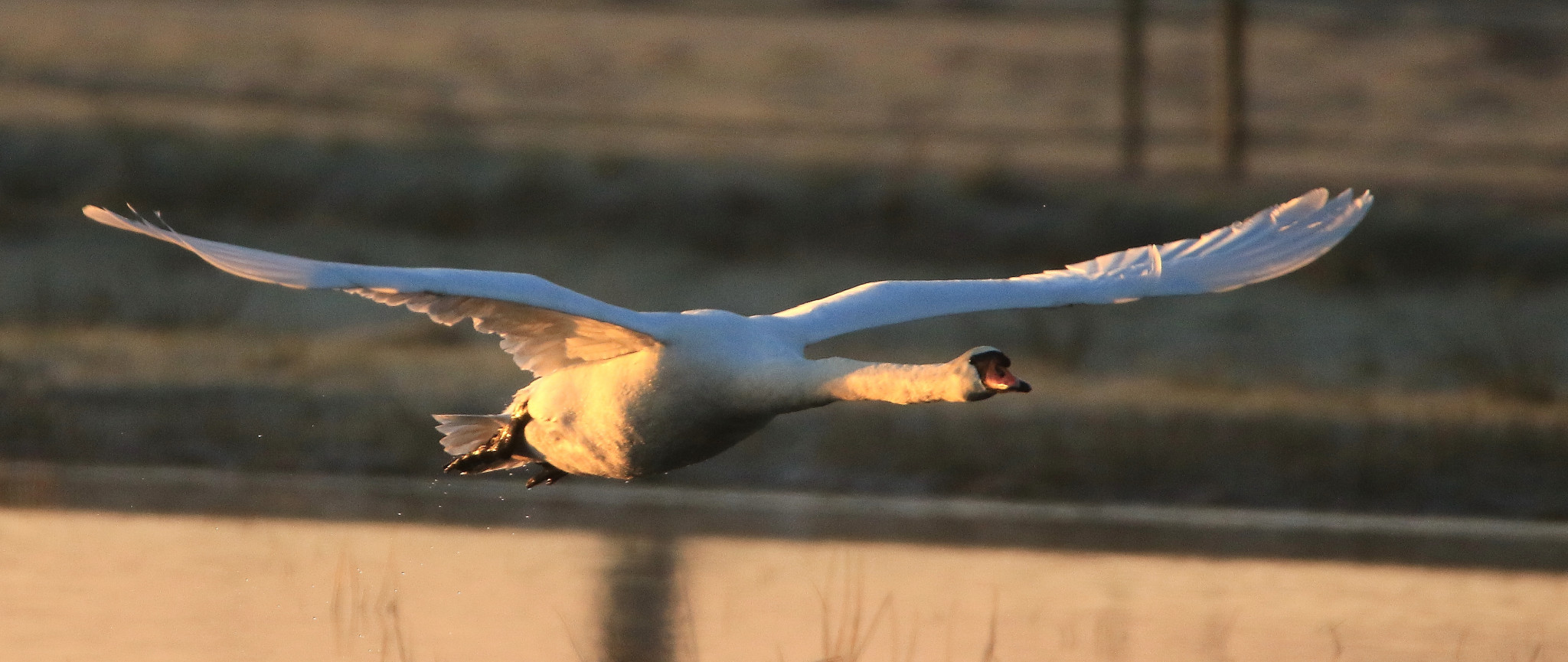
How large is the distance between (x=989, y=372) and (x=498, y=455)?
2.81 m

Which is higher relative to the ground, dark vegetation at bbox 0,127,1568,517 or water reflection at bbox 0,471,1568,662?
dark vegetation at bbox 0,127,1568,517

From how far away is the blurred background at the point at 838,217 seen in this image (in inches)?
598

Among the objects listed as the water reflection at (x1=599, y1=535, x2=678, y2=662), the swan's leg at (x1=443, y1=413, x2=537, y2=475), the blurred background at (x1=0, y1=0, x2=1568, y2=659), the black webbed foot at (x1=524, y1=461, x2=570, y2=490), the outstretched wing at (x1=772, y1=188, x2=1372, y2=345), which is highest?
the blurred background at (x1=0, y1=0, x2=1568, y2=659)

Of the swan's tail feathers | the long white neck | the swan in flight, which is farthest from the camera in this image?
the swan's tail feathers

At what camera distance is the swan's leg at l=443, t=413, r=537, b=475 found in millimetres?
9773

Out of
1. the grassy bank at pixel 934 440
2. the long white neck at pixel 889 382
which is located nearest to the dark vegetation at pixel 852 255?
the grassy bank at pixel 934 440

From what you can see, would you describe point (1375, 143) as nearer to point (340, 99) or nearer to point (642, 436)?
point (340, 99)

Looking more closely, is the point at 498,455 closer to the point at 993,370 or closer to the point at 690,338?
the point at 690,338

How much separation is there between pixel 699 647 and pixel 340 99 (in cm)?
2377

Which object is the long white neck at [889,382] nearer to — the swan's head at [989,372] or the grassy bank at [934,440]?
the swan's head at [989,372]

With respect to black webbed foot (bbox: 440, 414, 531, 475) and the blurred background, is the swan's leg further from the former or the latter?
the blurred background

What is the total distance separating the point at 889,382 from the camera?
27.3ft

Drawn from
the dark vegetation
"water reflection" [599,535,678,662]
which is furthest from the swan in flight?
the dark vegetation


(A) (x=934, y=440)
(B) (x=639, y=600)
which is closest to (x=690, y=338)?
(B) (x=639, y=600)
